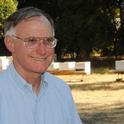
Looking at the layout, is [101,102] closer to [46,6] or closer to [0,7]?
[0,7]

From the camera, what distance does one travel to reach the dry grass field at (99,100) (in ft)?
37.7

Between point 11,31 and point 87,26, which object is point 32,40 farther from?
point 87,26

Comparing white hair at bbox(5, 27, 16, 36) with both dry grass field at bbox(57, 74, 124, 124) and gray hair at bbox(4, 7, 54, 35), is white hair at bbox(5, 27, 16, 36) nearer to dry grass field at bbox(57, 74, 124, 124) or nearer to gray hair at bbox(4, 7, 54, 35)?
gray hair at bbox(4, 7, 54, 35)

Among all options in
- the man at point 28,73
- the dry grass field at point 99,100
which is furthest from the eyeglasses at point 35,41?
the dry grass field at point 99,100

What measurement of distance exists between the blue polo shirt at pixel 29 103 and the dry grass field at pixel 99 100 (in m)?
8.20

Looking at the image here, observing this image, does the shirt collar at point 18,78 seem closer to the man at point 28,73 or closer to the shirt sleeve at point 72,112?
the man at point 28,73

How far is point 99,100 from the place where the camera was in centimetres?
1441

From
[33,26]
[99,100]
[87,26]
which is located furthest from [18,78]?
[87,26]

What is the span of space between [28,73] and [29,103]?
0.16 m

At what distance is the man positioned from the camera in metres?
2.63

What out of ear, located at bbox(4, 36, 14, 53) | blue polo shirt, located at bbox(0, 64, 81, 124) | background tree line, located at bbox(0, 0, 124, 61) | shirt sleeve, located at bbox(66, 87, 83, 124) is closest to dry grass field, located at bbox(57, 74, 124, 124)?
shirt sleeve, located at bbox(66, 87, 83, 124)

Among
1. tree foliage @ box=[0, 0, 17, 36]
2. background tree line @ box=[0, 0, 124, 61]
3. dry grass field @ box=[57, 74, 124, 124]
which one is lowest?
dry grass field @ box=[57, 74, 124, 124]

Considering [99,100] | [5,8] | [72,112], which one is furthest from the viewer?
[5,8]

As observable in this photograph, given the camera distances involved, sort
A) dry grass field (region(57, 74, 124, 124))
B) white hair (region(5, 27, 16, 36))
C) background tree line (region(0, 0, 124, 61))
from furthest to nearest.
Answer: background tree line (region(0, 0, 124, 61))
dry grass field (region(57, 74, 124, 124))
white hair (region(5, 27, 16, 36))
